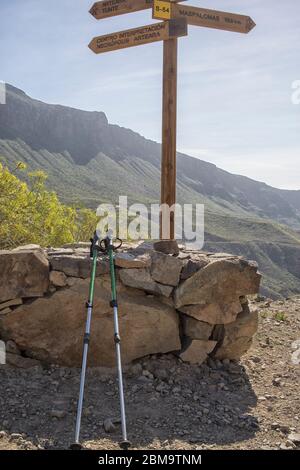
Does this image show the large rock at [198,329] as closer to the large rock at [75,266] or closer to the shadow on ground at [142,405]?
the shadow on ground at [142,405]

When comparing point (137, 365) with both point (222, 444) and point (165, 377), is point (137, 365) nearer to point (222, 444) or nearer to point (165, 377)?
point (165, 377)

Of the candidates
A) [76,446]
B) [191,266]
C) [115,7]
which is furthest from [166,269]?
[115,7]

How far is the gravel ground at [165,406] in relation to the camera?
237 inches

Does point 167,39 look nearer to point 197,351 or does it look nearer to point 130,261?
point 130,261

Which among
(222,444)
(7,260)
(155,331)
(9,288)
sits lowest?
(222,444)

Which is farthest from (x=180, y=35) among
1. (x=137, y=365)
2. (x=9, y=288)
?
(x=137, y=365)

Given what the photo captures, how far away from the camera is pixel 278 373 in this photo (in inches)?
332

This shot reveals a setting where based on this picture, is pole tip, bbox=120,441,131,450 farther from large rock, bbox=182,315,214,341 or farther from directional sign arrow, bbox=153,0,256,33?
directional sign arrow, bbox=153,0,256,33

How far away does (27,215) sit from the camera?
14500 millimetres

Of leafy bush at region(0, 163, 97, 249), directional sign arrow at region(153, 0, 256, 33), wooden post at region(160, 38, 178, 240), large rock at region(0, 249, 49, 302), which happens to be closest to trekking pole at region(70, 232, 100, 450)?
large rock at region(0, 249, 49, 302)

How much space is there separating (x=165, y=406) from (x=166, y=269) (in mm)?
2305

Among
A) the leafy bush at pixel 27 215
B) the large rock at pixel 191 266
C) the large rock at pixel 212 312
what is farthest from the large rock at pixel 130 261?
the leafy bush at pixel 27 215

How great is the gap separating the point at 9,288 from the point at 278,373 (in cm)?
507
